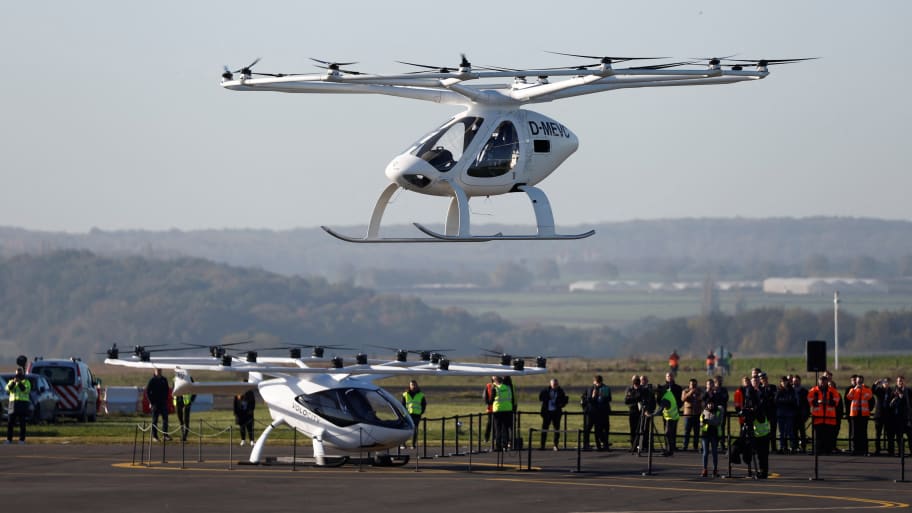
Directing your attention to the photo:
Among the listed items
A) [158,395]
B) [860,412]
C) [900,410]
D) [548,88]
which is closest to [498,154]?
[548,88]

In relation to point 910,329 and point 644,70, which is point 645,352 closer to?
point 910,329

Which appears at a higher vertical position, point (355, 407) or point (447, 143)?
point (447, 143)

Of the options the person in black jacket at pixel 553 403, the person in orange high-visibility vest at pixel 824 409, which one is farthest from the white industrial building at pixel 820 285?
the person in black jacket at pixel 553 403

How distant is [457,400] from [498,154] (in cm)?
3336

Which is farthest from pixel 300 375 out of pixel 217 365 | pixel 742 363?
pixel 742 363

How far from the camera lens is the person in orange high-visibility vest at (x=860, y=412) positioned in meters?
34.6

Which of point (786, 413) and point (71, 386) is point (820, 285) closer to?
point (71, 386)

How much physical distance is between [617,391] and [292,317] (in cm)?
13102

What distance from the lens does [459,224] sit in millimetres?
26234

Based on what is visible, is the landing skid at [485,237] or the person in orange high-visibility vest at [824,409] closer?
the landing skid at [485,237]

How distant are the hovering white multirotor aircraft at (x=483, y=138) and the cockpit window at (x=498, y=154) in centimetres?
2

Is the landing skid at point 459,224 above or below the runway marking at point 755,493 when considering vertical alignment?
above

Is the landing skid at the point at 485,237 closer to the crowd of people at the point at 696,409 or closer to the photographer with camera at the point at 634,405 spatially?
the crowd of people at the point at 696,409

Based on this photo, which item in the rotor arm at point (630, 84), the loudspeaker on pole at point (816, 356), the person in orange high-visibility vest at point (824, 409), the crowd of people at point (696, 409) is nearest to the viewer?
the rotor arm at point (630, 84)
